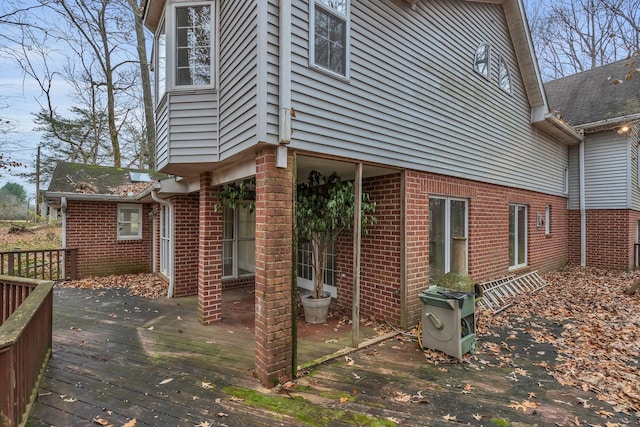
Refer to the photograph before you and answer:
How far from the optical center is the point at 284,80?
11.5 ft

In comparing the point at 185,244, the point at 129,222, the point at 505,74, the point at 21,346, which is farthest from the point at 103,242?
the point at 505,74

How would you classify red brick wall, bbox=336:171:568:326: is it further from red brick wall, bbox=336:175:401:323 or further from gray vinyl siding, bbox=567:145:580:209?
gray vinyl siding, bbox=567:145:580:209

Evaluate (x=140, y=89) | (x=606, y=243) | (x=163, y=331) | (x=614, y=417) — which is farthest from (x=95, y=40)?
(x=606, y=243)

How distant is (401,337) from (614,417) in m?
2.42

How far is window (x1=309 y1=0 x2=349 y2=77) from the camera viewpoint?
4023mm

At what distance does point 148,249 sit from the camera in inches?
404

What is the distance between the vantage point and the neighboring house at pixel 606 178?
34.4 feet

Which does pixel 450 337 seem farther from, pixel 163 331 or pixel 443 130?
pixel 163 331

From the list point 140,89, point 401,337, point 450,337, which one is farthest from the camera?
point 140,89

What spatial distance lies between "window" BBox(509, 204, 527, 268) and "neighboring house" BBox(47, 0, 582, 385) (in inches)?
3.1

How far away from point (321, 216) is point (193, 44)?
3.39 metres

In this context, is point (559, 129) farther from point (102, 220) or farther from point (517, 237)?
point (102, 220)

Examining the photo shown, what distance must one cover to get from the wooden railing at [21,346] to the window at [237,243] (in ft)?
13.7

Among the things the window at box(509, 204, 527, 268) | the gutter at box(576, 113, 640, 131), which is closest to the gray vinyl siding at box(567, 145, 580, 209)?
the gutter at box(576, 113, 640, 131)
